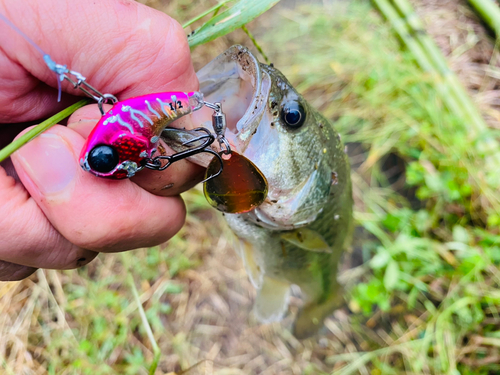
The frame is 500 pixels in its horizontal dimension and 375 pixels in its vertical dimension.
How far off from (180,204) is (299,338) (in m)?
1.98

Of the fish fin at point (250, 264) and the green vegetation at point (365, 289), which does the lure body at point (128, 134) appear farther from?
the green vegetation at point (365, 289)

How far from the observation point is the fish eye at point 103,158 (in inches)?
27.8

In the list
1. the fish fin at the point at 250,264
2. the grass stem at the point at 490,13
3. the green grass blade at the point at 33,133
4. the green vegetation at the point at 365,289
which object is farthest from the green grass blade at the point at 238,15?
the grass stem at the point at 490,13

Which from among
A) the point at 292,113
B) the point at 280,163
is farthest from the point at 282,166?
the point at 292,113

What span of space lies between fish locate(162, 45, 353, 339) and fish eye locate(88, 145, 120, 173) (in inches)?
6.5

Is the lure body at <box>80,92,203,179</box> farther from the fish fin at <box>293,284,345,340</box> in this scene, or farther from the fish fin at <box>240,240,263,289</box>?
the fish fin at <box>293,284,345,340</box>

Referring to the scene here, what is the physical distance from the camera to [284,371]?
2.55 m

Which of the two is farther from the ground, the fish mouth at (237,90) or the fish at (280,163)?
the fish mouth at (237,90)

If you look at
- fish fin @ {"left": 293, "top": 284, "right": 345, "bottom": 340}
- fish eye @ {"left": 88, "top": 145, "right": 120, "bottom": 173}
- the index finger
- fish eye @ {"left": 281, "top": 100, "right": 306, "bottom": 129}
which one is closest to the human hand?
the index finger

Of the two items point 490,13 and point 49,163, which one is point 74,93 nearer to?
point 49,163

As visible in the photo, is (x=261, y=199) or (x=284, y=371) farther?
(x=284, y=371)

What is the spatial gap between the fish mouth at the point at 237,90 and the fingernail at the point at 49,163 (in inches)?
13.0

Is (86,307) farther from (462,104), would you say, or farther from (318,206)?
(462,104)

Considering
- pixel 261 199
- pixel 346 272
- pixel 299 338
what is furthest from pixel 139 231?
pixel 346 272
